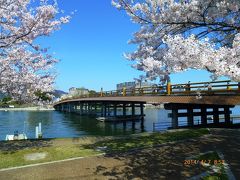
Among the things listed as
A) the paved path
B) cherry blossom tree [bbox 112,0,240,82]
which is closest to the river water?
the paved path

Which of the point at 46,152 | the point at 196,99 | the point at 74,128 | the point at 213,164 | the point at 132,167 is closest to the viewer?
the point at 132,167

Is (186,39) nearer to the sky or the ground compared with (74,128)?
nearer to the sky

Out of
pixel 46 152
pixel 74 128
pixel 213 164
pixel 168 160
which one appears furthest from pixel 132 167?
pixel 74 128

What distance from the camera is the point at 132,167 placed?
10.6m

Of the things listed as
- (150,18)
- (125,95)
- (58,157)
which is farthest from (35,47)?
(125,95)

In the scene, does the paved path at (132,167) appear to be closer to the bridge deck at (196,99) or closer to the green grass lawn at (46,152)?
the green grass lawn at (46,152)

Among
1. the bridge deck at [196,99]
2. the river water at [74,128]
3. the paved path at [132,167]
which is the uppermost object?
the bridge deck at [196,99]

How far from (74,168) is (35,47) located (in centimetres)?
512

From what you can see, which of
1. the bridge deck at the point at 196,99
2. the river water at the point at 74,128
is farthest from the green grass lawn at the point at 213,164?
the river water at the point at 74,128

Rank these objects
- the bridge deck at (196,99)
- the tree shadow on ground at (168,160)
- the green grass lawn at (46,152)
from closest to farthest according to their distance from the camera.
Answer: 1. the tree shadow on ground at (168,160)
2. the green grass lawn at (46,152)
3. the bridge deck at (196,99)

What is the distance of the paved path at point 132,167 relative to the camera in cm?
977

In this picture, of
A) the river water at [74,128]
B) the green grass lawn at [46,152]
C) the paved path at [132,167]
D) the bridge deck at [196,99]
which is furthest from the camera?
the river water at [74,128]

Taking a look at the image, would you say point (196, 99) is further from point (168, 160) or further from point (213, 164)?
point (213, 164)

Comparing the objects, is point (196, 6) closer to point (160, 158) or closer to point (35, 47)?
point (160, 158)
